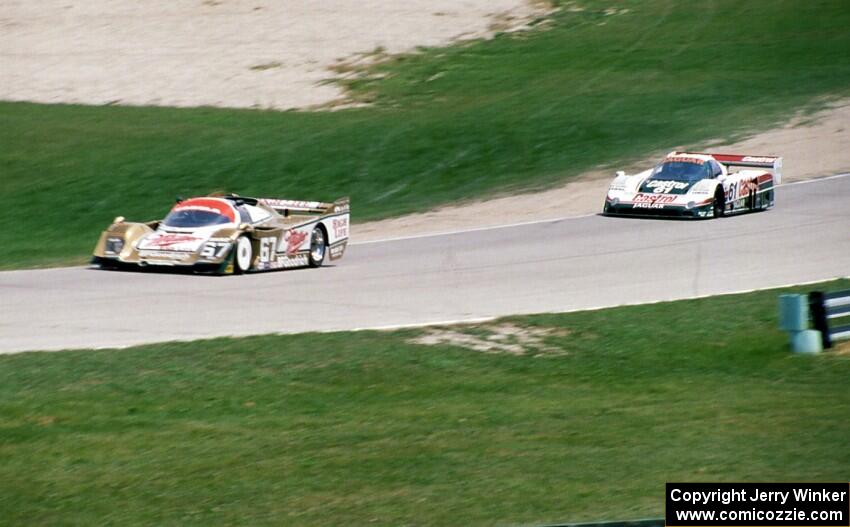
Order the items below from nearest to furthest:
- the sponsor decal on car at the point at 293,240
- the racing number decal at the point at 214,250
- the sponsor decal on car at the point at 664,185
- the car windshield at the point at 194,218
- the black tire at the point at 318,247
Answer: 1. the racing number decal at the point at 214,250
2. the car windshield at the point at 194,218
3. the sponsor decal on car at the point at 293,240
4. the black tire at the point at 318,247
5. the sponsor decal on car at the point at 664,185

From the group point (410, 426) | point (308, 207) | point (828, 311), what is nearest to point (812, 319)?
point (828, 311)

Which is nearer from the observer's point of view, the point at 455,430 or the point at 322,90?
the point at 455,430

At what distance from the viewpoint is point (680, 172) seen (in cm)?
2747

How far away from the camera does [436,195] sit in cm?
3091

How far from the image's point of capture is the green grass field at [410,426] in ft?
30.6

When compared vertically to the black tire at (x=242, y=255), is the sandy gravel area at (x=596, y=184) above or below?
above

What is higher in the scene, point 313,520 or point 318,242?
point 318,242

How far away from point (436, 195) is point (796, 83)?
14578mm

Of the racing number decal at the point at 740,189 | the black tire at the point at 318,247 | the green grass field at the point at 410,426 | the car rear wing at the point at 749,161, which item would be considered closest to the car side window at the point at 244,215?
the black tire at the point at 318,247

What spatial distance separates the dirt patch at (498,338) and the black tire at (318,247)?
7.00 m

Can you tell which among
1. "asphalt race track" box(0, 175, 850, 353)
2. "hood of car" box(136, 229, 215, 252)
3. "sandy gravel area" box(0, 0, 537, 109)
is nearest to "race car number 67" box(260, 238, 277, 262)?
"asphalt race track" box(0, 175, 850, 353)

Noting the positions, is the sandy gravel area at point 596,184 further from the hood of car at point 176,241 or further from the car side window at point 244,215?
the hood of car at point 176,241

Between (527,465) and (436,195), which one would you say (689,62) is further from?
(527,465)

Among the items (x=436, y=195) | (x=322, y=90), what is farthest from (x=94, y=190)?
(x=322, y=90)
